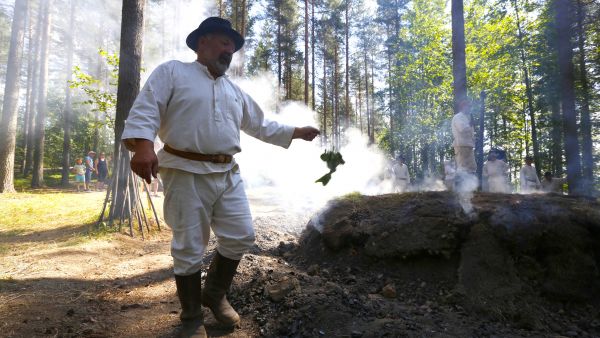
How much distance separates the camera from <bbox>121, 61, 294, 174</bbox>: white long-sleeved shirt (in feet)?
7.08

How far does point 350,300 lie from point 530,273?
1.93 meters

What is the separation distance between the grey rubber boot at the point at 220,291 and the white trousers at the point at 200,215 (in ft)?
0.26

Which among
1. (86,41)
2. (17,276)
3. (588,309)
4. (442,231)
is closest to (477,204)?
(442,231)

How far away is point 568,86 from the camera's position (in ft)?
28.4

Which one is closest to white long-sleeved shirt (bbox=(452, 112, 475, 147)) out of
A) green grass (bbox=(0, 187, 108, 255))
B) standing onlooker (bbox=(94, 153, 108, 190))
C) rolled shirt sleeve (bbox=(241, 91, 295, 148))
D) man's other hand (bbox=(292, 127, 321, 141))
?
man's other hand (bbox=(292, 127, 321, 141))

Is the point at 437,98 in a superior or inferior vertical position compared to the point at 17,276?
superior

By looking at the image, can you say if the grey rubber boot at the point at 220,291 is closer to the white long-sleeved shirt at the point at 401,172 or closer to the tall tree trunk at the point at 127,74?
the tall tree trunk at the point at 127,74

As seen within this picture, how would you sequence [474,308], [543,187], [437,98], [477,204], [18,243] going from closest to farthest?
[474,308] < [477,204] < [18,243] < [543,187] < [437,98]

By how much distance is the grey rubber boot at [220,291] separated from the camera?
2.48 metres

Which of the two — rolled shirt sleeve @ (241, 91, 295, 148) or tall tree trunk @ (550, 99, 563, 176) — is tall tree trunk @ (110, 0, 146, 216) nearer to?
rolled shirt sleeve @ (241, 91, 295, 148)

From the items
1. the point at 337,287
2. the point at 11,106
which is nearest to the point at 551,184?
the point at 337,287

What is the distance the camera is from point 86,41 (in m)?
24.5

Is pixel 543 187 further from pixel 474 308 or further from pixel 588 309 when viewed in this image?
pixel 474 308

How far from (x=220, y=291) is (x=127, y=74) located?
493 centimetres
